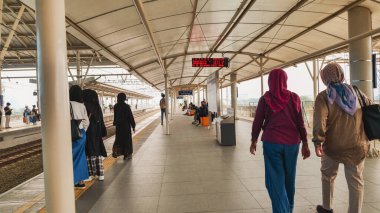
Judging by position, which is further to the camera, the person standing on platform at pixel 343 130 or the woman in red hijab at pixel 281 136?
the woman in red hijab at pixel 281 136

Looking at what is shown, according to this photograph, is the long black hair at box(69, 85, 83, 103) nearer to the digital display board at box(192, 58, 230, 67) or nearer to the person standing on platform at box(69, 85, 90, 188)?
the person standing on platform at box(69, 85, 90, 188)

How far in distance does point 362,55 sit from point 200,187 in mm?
4458

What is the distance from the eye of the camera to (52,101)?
6.59ft

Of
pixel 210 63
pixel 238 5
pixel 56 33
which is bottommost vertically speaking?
pixel 56 33

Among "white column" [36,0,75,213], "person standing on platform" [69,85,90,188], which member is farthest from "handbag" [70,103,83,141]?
"white column" [36,0,75,213]

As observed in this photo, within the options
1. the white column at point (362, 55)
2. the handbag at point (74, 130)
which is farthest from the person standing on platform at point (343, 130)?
the white column at point (362, 55)

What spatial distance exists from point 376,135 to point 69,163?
2.73 m

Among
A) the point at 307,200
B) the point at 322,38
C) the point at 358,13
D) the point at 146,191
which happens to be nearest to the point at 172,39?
the point at 322,38

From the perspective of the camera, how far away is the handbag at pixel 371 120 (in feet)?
9.02

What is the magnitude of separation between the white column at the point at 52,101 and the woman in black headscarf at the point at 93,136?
2945 mm

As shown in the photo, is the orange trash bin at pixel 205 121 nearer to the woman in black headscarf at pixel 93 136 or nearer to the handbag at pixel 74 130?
the woman in black headscarf at pixel 93 136

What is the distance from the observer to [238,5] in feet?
24.0

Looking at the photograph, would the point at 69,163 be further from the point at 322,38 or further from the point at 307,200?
the point at 322,38

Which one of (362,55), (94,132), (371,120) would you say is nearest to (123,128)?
(94,132)
